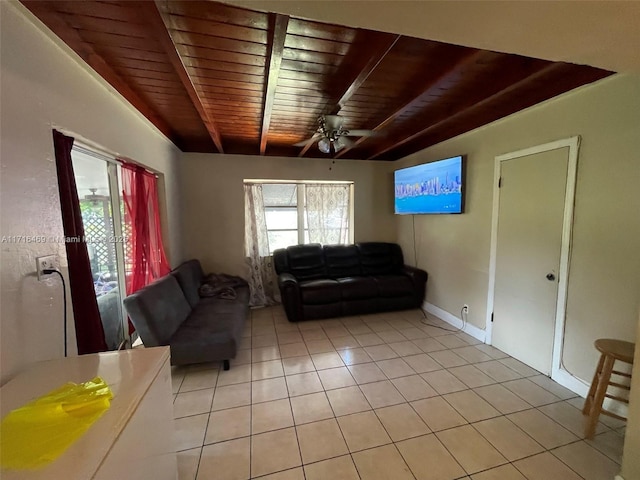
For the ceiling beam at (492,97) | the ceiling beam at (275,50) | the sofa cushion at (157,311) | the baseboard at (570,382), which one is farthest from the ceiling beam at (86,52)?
the baseboard at (570,382)

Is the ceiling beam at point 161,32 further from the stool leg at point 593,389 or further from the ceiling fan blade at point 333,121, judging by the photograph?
the stool leg at point 593,389

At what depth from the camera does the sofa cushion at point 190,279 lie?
3.05 metres

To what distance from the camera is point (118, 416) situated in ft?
2.88

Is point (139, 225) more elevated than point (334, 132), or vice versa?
point (334, 132)

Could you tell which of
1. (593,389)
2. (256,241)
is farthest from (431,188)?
(256,241)

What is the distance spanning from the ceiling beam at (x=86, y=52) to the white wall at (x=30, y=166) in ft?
0.13

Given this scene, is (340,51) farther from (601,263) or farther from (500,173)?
(601,263)

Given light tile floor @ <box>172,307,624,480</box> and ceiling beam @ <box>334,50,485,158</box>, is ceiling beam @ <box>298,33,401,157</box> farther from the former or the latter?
light tile floor @ <box>172,307,624,480</box>

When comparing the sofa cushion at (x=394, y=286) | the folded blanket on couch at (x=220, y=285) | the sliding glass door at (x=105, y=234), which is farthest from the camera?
the sofa cushion at (x=394, y=286)

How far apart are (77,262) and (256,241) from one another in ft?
8.91

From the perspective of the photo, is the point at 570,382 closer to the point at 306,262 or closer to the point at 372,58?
the point at 372,58

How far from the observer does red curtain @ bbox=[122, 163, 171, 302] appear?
2.45 m

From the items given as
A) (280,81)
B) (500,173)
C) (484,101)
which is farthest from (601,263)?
(280,81)

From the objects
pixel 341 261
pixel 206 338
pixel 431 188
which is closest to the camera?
pixel 206 338
